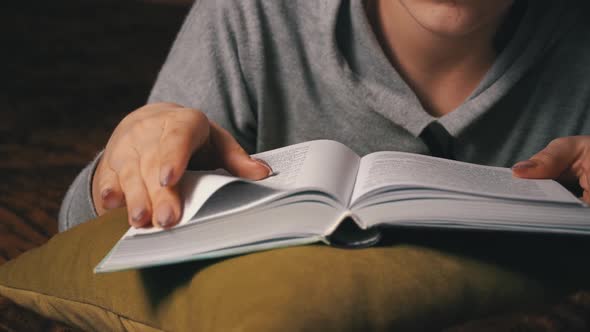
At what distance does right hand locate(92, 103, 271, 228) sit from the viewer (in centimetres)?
60

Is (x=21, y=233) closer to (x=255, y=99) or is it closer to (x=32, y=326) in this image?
(x=32, y=326)

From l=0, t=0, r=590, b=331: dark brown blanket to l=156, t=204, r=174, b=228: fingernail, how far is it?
0.78 feet

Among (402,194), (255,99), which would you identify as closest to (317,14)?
(255,99)

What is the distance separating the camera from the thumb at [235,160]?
2.24 feet

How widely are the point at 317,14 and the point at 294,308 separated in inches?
23.3

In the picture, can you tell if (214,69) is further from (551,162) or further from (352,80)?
(551,162)

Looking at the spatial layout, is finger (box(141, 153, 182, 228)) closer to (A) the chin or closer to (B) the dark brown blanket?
(B) the dark brown blanket

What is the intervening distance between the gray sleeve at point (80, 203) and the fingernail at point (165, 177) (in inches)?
11.1

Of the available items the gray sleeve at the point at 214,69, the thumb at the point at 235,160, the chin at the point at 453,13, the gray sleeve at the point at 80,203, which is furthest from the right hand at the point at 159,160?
the chin at the point at 453,13

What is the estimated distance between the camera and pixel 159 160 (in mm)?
639

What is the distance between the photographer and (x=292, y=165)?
0.70 m

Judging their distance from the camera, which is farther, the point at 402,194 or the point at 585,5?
the point at 585,5

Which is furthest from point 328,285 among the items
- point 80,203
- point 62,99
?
point 62,99

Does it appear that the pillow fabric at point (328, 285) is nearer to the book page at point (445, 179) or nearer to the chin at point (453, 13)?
the book page at point (445, 179)
